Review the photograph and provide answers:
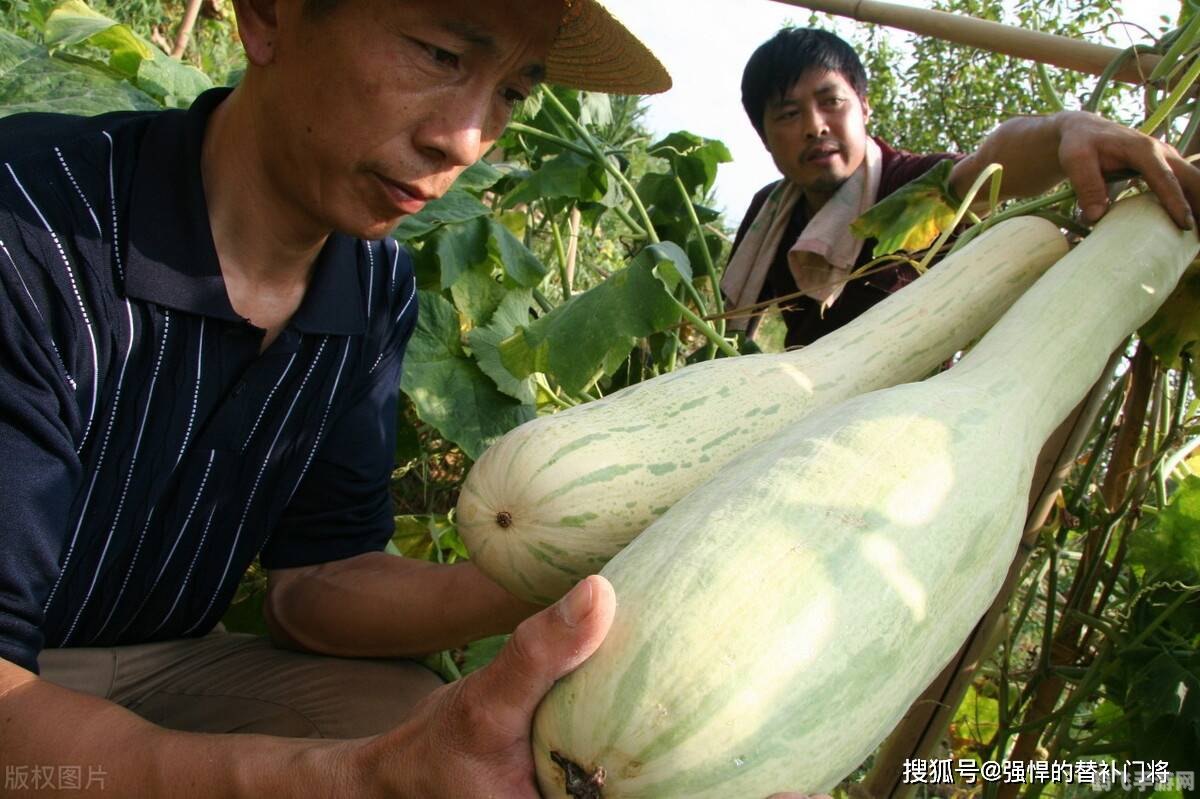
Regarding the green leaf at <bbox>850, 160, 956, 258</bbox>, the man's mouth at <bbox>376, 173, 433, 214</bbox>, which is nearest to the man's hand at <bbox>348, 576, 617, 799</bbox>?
the man's mouth at <bbox>376, 173, 433, 214</bbox>

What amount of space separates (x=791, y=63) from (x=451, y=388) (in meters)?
1.58

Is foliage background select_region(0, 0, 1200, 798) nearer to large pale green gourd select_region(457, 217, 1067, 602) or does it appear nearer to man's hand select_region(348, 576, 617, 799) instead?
large pale green gourd select_region(457, 217, 1067, 602)

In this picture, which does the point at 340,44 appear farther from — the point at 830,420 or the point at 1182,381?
the point at 1182,381

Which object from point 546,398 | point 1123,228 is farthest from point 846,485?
point 546,398

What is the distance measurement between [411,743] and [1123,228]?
37.2 inches

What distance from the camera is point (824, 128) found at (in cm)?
287

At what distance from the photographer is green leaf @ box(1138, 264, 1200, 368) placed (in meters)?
1.25

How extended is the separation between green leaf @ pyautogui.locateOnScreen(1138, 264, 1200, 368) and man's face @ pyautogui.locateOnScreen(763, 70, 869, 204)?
165cm

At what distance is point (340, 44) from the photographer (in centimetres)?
116

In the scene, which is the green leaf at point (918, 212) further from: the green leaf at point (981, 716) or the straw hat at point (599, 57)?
the green leaf at point (981, 716)

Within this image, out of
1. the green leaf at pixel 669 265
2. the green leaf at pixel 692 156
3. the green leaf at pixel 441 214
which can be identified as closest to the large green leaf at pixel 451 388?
the green leaf at pixel 441 214

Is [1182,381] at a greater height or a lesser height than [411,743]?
greater

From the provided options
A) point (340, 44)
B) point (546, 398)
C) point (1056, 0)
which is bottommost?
point (546, 398)

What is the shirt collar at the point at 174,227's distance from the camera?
126 cm
